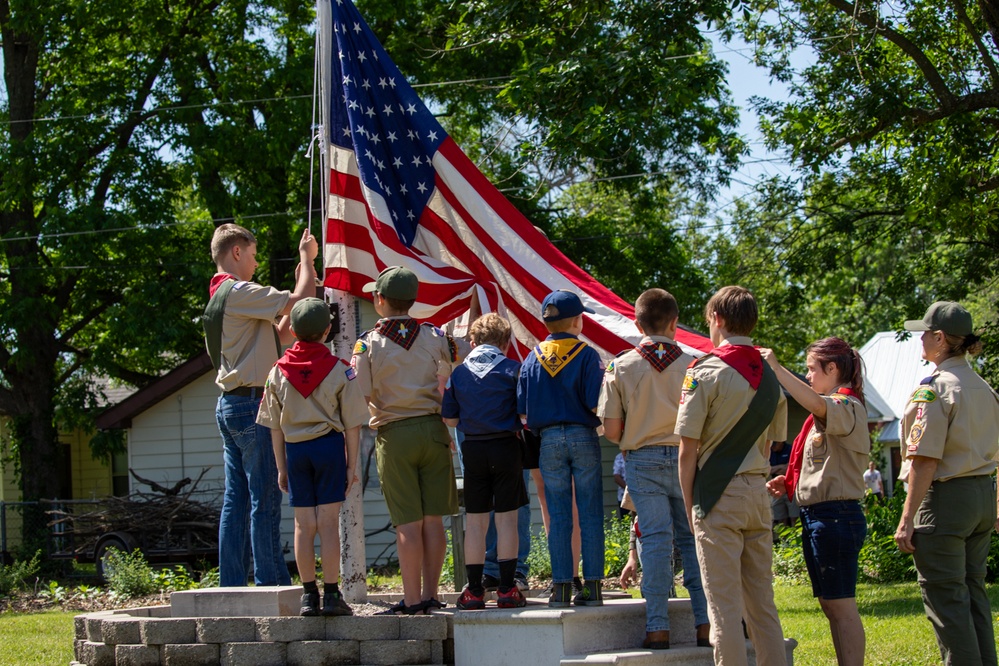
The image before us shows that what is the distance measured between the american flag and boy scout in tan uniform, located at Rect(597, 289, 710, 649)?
1485 mm

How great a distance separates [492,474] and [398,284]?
4.27 feet

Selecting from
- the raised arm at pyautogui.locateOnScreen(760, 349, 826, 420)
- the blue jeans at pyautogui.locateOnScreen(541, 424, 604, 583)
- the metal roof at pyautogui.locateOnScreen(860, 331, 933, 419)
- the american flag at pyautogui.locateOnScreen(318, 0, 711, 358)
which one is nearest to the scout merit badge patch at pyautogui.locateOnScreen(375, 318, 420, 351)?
the american flag at pyautogui.locateOnScreen(318, 0, 711, 358)

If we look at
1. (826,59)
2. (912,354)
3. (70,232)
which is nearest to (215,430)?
(70,232)

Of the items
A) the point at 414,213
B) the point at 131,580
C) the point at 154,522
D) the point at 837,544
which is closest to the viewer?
the point at 837,544

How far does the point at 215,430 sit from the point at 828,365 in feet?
53.3

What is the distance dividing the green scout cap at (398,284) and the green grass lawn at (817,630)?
3.85m

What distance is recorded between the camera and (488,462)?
6848mm

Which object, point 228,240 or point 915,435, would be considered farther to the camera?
point 228,240

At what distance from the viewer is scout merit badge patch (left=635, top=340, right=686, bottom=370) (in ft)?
21.4

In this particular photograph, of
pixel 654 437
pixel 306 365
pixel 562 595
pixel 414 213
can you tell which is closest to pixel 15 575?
pixel 414 213

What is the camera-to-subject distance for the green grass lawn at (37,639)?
9320 millimetres

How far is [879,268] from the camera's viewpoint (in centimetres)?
4647

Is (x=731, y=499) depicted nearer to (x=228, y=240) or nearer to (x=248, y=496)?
(x=248, y=496)

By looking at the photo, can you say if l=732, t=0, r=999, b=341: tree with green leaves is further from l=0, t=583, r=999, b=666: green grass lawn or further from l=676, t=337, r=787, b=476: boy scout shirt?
l=676, t=337, r=787, b=476: boy scout shirt
